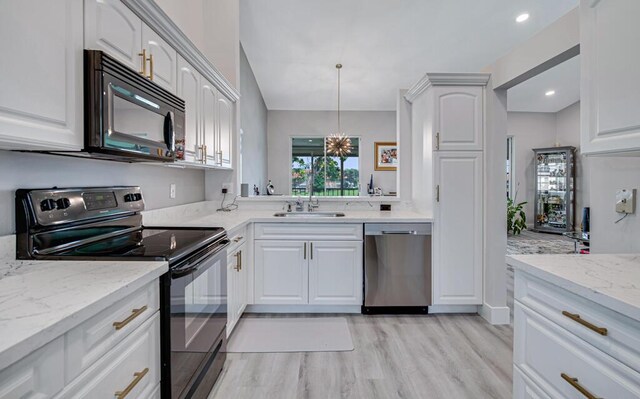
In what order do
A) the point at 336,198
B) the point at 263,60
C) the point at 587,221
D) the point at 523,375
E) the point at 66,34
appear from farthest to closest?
1. the point at 263,60
2. the point at 336,198
3. the point at 587,221
4. the point at 523,375
5. the point at 66,34

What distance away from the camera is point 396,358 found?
2.19m

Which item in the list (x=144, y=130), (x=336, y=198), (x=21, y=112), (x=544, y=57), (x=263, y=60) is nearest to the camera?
(x=21, y=112)

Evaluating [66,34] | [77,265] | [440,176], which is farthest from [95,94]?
[440,176]

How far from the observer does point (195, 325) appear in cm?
153

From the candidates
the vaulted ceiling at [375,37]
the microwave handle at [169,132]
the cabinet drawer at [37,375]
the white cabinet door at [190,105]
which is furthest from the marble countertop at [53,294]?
the vaulted ceiling at [375,37]

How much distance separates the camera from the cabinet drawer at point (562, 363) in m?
0.87

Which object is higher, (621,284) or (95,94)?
(95,94)

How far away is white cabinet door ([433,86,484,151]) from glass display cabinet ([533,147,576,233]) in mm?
5991

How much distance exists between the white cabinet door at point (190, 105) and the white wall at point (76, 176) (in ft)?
1.11

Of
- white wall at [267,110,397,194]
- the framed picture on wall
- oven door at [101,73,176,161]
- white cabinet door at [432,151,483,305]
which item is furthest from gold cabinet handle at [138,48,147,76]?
the framed picture on wall

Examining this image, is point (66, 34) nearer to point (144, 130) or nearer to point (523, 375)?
point (144, 130)

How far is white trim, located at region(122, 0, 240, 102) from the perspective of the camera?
1576 mm

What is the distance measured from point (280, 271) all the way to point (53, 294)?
2.01m

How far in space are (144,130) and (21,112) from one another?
625 mm
